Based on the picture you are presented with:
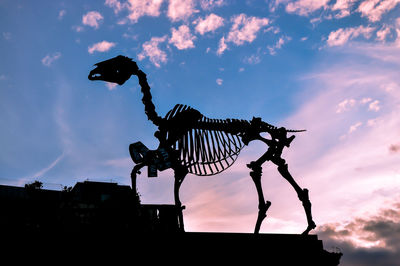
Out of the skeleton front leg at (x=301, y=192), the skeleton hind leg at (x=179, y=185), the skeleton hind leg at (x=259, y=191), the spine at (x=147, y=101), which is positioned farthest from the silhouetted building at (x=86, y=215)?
the skeleton front leg at (x=301, y=192)

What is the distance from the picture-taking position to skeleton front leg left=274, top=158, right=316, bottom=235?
11.2 metres

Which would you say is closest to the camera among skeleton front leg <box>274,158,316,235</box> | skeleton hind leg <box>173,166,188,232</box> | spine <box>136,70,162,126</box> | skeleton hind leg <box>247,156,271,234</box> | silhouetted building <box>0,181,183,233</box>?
silhouetted building <box>0,181,183,233</box>

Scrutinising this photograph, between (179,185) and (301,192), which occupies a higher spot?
(179,185)

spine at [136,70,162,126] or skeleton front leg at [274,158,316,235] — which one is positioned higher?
spine at [136,70,162,126]

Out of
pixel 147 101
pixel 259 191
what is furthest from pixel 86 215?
pixel 259 191

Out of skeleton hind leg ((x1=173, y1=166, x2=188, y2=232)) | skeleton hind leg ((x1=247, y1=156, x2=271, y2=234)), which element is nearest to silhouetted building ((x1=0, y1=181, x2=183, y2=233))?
skeleton hind leg ((x1=173, y1=166, x2=188, y2=232))

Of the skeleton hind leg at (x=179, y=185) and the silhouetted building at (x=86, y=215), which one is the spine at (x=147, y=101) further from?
the silhouetted building at (x=86, y=215)

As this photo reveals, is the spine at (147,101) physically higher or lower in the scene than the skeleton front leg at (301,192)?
higher

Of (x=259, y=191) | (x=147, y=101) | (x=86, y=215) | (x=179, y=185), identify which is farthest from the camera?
(x=147, y=101)

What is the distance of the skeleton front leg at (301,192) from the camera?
11234 millimetres

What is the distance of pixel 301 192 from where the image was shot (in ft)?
39.1

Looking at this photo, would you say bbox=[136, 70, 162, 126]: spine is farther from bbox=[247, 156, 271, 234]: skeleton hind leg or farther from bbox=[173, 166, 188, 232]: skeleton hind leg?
bbox=[247, 156, 271, 234]: skeleton hind leg

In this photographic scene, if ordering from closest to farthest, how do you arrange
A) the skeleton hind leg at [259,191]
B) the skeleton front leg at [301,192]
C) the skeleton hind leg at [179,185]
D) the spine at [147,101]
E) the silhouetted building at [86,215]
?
the silhouetted building at [86,215] < the skeleton hind leg at [179,185] < the skeleton hind leg at [259,191] < the skeleton front leg at [301,192] < the spine at [147,101]

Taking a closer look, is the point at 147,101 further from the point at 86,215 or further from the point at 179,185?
the point at 86,215
